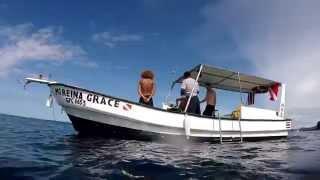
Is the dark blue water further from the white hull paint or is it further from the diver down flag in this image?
the diver down flag

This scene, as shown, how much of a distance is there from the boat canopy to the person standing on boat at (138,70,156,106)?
2.59 m

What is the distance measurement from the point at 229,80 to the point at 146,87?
5.73 metres

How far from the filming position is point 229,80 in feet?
60.0

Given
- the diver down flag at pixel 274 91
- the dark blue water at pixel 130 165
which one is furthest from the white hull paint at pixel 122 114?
the diver down flag at pixel 274 91

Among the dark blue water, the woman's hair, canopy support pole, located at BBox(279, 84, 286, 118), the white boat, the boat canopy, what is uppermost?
the boat canopy

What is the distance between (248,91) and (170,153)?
35.0 feet

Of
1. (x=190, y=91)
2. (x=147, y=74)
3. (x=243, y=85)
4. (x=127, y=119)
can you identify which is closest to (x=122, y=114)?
(x=127, y=119)

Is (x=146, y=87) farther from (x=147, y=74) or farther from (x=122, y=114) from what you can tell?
(x=122, y=114)

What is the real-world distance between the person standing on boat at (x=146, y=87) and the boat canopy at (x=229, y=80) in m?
2.59

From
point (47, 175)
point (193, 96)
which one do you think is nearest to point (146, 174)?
point (47, 175)

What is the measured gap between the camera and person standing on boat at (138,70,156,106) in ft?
45.9

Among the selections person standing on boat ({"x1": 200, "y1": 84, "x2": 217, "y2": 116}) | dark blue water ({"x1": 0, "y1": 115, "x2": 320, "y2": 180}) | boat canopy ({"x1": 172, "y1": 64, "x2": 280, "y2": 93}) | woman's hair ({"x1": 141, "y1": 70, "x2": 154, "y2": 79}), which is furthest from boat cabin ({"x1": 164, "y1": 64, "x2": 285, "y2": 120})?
dark blue water ({"x1": 0, "y1": 115, "x2": 320, "y2": 180})

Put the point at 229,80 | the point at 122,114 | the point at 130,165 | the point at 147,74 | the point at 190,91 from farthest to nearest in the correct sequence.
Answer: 1. the point at 229,80
2. the point at 190,91
3. the point at 147,74
4. the point at 122,114
5. the point at 130,165

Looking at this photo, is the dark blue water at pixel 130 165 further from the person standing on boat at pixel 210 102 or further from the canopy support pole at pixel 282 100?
the canopy support pole at pixel 282 100
